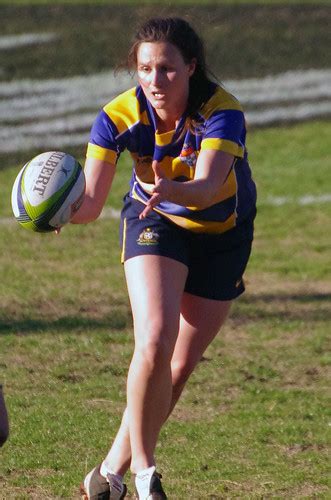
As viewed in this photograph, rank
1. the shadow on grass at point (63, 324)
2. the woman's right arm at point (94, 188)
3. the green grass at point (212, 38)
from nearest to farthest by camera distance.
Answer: the woman's right arm at point (94, 188)
the shadow on grass at point (63, 324)
the green grass at point (212, 38)

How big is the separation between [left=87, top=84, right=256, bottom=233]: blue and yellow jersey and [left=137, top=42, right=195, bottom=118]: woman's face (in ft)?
0.36

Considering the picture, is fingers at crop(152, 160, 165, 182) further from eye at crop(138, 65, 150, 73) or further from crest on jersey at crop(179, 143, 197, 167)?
eye at crop(138, 65, 150, 73)

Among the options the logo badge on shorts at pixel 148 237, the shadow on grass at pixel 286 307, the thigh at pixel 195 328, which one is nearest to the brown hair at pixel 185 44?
the logo badge on shorts at pixel 148 237

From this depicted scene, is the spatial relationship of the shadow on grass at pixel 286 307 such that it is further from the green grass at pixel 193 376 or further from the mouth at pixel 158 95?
the mouth at pixel 158 95

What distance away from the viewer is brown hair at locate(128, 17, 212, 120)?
16.7 ft

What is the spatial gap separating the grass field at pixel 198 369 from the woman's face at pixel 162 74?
1725mm

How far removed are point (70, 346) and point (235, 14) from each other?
12.5m

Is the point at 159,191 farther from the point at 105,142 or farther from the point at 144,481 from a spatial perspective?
the point at 144,481

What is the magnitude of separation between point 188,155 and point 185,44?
1.51 ft

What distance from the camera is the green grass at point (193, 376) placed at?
5738 mm

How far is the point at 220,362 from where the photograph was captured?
7449mm

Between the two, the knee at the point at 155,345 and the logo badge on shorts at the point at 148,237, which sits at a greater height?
the logo badge on shorts at the point at 148,237

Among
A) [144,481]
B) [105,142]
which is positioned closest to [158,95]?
[105,142]

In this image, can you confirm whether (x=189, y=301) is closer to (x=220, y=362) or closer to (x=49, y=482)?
(x=49, y=482)
